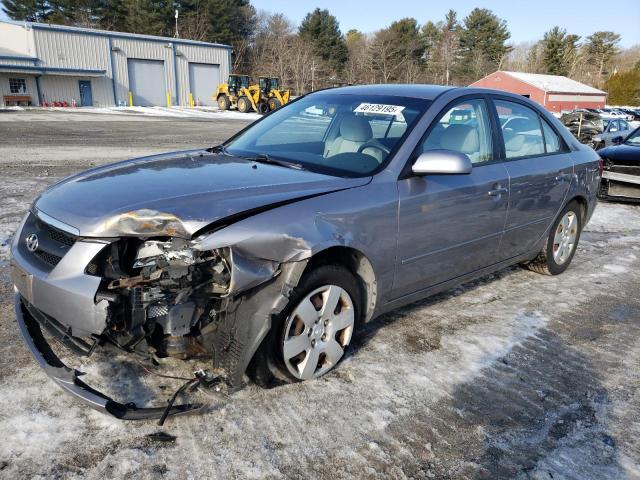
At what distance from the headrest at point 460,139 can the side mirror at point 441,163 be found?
42 centimetres

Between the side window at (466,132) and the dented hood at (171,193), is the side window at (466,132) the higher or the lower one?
the higher one

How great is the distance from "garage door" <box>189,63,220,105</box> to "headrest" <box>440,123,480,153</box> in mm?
44145

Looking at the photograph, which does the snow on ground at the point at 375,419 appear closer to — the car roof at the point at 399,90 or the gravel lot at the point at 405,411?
the gravel lot at the point at 405,411

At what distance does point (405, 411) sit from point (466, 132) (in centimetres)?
209

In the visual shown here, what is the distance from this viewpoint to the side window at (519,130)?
407 cm

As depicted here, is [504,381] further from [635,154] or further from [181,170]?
[635,154]

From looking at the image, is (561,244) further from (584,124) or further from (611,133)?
(584,124)

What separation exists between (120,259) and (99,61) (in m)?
42.6

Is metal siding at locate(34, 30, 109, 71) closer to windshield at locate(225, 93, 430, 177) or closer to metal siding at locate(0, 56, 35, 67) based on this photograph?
metal siding at locate(0, 56, 35, 67)

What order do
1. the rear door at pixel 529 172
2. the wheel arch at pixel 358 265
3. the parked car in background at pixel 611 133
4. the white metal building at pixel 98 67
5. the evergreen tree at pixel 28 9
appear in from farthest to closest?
the evergreen tree at pixel 28 9, the white metal building at pixel 98 67, the parked car in background at pixel 611 133, the rear door at pixel 529 172, the wheel arch at pixel 358 265

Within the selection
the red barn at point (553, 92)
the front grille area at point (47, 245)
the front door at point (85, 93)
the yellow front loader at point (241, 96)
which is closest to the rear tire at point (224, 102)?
the yellow front loader at point (241, 96)

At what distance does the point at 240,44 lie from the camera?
204ft

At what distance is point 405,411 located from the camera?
2754mm

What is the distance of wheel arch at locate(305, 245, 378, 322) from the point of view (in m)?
2.81
